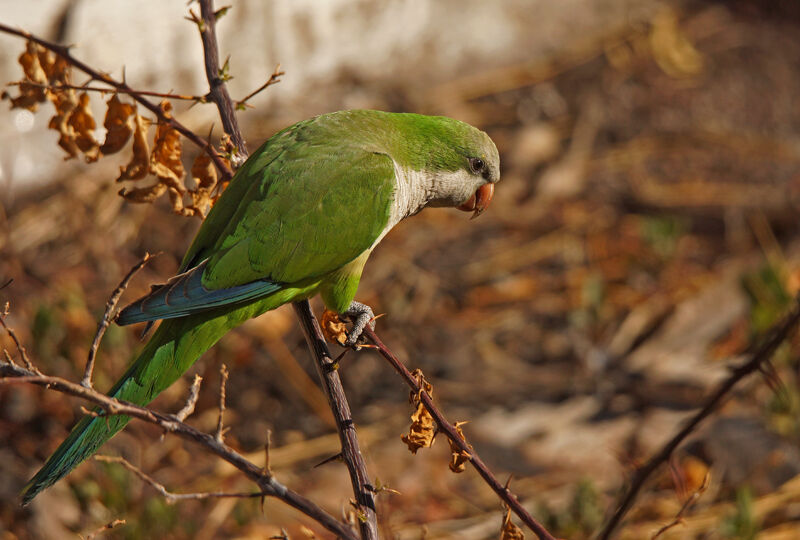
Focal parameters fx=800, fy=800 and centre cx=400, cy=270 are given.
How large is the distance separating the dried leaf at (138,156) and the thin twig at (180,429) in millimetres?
778

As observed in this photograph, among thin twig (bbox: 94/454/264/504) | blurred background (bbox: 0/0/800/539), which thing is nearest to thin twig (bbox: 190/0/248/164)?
thin twig (bbox: 94/454/264/504)

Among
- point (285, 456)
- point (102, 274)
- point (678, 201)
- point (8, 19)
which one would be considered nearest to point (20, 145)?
point (8, 19)

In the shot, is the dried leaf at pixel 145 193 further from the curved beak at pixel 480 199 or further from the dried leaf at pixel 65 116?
the curved beak at pixel 480 199

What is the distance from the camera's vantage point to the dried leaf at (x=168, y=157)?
224cm

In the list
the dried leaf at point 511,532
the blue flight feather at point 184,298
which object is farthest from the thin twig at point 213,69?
the dried leaf at point 511,532

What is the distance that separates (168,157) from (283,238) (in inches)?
15.6

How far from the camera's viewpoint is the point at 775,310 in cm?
342

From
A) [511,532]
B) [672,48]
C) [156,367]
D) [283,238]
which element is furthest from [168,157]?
[672,48]

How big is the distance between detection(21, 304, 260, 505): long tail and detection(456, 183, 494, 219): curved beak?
0.97 m

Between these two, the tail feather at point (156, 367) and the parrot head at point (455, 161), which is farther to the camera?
the parrot head at point (455, 161)

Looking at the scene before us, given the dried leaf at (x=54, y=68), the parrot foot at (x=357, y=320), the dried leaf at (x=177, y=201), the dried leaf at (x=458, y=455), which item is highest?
the dried leaf at (x=54, y=68)

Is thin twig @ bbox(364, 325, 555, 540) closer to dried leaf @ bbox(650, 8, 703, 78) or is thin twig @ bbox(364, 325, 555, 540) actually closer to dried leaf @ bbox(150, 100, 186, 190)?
dried leaf @ bbox(150, 100, 186, 190)

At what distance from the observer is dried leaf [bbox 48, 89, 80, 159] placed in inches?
88.3

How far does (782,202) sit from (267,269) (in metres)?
4.06
